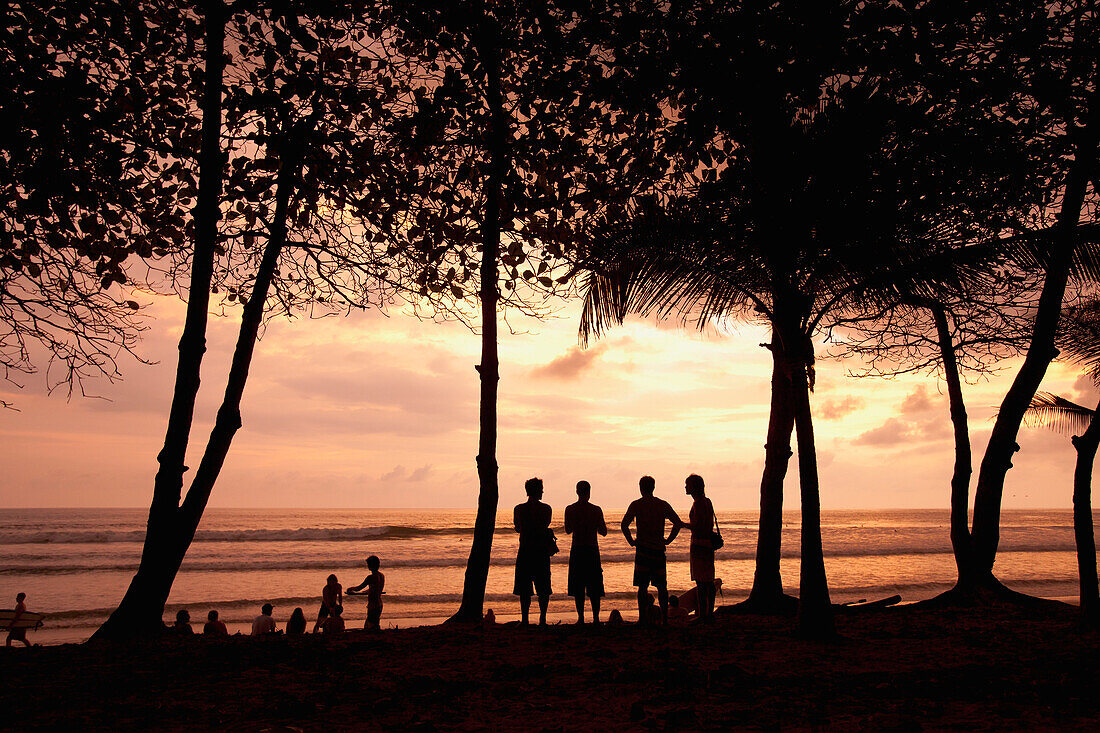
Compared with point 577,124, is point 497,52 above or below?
above

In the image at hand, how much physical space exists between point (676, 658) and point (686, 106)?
5337 mm

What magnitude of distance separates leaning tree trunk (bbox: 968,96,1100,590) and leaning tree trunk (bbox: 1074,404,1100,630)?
91 cm

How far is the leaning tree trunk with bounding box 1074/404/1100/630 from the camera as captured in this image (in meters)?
7.80

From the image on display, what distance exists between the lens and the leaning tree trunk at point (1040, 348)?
8.22 metres

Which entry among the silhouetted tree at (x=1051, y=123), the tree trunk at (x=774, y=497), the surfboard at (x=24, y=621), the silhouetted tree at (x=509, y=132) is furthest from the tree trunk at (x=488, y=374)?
the surfboard at (x=24, y=621)

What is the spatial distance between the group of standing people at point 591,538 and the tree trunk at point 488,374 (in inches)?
19.9

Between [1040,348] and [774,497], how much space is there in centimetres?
376

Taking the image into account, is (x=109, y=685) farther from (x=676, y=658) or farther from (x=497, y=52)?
(x=497, y=52)

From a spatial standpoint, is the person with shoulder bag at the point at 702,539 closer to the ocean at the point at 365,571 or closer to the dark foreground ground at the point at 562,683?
the dark foreground ground at the point at 562,683

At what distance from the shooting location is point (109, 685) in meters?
5.12

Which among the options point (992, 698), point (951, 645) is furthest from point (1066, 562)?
point (992, 698)

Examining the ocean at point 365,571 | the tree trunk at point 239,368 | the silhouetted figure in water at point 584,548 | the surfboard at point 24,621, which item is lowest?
the ocean at point 365,571

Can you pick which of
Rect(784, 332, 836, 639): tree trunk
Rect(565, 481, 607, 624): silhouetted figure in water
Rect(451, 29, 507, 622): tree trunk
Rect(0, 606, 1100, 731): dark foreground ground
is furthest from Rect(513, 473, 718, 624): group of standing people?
Rect(784, 332, 836, 639): tree trunk

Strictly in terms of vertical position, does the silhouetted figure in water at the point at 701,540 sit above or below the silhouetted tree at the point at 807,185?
below
